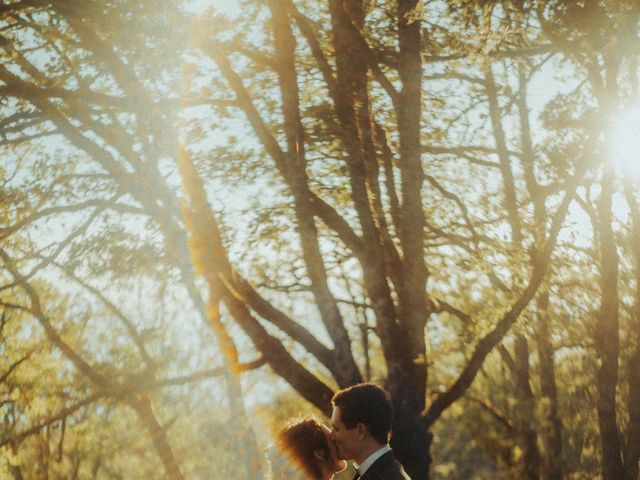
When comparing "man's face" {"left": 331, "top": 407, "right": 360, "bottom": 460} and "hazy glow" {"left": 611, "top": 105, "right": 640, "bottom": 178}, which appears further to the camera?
"hazy glow" {"left": 611, "top": 105, "right": 640, "bottom": 178}

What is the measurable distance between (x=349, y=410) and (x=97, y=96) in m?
5.28

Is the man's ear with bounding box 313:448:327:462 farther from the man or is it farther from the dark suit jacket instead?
the dark suit jacket

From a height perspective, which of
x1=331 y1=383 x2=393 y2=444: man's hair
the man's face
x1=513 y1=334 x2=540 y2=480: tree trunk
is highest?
x1=331 y1=383 x2=393 y2=444: man's hair

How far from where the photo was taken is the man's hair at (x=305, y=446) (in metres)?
4.15

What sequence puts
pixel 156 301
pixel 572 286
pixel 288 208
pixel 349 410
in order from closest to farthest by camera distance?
pixel 349 410
pixel 288 208
pixel 156 301
pixel 572 286

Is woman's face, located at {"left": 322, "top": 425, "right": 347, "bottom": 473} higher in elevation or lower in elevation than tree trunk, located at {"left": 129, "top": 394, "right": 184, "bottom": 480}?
higher

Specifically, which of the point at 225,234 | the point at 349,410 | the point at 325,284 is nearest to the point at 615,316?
the point at 325,284

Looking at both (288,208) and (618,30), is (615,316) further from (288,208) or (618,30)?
(288,208)

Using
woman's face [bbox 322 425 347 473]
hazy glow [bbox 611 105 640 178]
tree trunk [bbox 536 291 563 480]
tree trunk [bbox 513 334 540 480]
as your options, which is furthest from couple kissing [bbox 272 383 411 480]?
tree trunk [bbox 536 291 563 480]

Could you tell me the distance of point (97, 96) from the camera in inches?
282

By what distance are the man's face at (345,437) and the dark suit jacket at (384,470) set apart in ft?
0.53

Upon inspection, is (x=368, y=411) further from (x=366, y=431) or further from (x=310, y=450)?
(x=310, y=450)

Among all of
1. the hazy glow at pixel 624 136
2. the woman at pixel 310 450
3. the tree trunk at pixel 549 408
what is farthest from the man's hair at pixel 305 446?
the tree trunk at pixel 549 408

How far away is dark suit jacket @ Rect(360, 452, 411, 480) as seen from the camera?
3.63 metres
